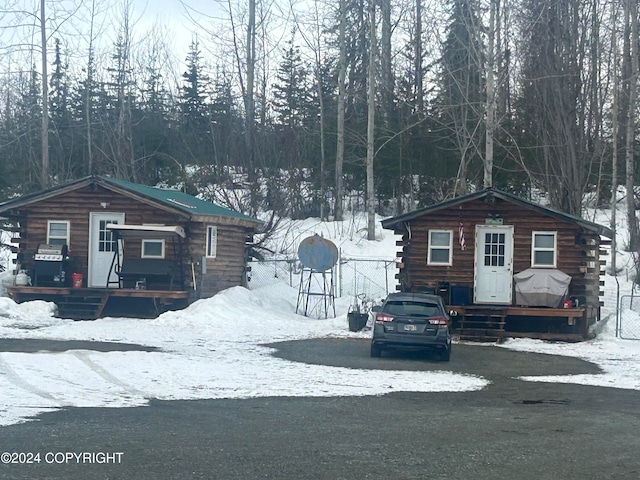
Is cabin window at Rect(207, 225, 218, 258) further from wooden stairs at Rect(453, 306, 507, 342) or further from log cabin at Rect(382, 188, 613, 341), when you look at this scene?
wooden stairs at Rect(453, 306, 507, 342)

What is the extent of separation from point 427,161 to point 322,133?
5.88m

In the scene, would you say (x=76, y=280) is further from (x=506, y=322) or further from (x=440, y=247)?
(x=506, y=322)

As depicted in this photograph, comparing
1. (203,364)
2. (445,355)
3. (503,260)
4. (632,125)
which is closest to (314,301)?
(503,260)

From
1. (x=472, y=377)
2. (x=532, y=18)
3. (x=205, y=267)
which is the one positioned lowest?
(x=472, y=377)

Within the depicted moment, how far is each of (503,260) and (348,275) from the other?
36.8 ft

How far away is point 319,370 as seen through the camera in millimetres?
17453

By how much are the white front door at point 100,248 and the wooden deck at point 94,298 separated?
2.64 ft

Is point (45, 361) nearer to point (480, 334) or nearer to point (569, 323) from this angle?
point (480, 334)

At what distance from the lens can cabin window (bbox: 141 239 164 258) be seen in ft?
95.5

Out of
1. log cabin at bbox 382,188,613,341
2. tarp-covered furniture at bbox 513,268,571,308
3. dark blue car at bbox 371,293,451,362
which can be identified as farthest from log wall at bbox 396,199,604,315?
dark blue car at bbox 371,293,451,362

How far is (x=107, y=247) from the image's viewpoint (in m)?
29.2

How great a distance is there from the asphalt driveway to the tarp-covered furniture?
10494 mm

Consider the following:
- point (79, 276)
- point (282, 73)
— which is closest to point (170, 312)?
point (79, 276)

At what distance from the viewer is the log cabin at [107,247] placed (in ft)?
92.7
